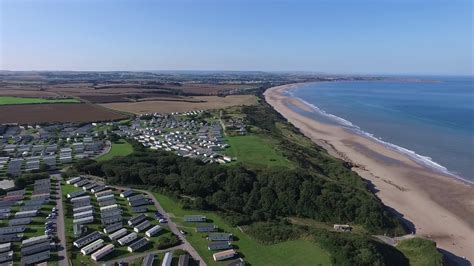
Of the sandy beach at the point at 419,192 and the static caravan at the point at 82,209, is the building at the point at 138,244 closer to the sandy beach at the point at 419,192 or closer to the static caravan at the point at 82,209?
the static caravan at the point at 82,209

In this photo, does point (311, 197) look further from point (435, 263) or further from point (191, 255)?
point (191, 255)

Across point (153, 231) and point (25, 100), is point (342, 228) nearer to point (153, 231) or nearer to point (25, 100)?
point (153, 231)

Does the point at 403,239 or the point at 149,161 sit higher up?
the point at 149,161

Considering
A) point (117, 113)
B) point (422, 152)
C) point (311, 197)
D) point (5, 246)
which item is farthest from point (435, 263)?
point (117, 113)

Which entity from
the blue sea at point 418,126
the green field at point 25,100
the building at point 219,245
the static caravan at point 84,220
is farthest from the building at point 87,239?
the green field at point 25,100

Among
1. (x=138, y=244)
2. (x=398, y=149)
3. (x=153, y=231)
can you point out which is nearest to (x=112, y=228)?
(x=153, y=231)

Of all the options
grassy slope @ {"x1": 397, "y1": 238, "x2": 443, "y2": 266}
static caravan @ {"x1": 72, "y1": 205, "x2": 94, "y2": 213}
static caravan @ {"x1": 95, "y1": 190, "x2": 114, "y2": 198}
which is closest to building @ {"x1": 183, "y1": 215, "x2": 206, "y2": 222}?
static caravan @ {"x1": 72, "y1": 205, "x2": 94, "y2": 213}

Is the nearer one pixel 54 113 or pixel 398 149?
pixel 398 149
